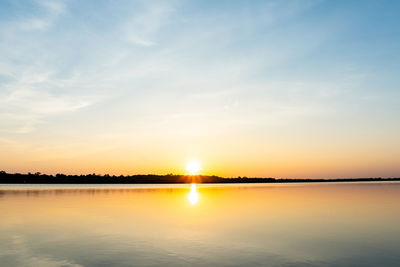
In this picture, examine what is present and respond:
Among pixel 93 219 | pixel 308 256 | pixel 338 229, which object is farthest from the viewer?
pixel 93 219

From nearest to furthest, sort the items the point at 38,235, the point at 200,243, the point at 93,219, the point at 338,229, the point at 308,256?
the point at 308,256
the point at 200,243
the point at 38,235
the point at 338,229
the point at 93,219

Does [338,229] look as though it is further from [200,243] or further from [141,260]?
[141,260]

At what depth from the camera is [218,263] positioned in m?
20.2

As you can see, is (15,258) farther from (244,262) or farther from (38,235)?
(244,262)

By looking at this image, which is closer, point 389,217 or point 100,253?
point 100,253

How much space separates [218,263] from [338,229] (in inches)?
703

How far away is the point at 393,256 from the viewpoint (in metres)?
22.5

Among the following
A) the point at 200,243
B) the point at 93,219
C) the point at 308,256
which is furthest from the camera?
the point at 93,219

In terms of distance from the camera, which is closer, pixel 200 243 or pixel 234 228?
pixel 200 243

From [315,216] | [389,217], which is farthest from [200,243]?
[389,217]

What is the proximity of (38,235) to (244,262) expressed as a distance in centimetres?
1873

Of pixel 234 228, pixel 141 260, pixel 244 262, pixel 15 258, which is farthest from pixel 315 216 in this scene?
pixel 15 258

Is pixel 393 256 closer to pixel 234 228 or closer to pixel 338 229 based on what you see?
pixel 338 229

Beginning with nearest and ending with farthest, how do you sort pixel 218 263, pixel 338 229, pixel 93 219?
pixel 218 263 < pixel 338 229 < pixel 93 219
